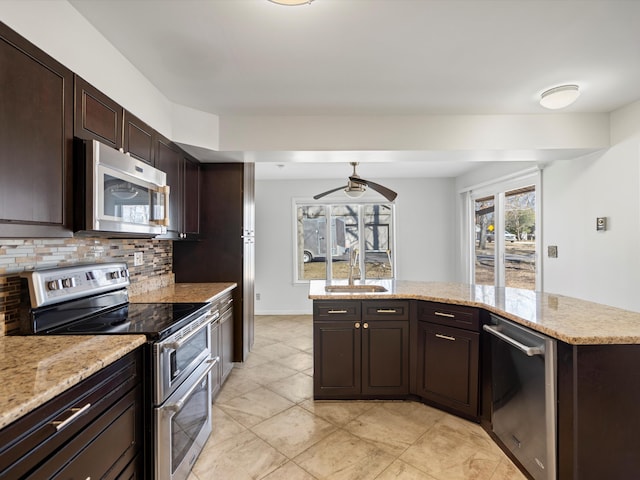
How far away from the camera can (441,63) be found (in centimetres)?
206

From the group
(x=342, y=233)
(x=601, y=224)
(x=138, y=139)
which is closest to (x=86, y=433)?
(x=138, y=139)

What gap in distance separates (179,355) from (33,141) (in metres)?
1.16

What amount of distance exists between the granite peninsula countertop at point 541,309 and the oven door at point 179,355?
889mm

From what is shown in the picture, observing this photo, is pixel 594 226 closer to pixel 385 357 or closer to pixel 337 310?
pixel 385 357

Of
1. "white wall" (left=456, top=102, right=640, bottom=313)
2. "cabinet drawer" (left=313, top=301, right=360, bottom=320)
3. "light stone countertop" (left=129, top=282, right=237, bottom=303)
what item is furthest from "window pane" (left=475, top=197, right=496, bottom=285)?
"light stone countertop" (left=129, top=282, right=237, bottom=303)

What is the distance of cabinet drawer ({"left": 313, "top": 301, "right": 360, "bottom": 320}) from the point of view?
2.60 meters

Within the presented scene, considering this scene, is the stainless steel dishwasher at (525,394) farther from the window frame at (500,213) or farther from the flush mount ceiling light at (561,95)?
the window frame at (500,213)

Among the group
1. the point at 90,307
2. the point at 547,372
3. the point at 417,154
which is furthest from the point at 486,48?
the point at 90,307

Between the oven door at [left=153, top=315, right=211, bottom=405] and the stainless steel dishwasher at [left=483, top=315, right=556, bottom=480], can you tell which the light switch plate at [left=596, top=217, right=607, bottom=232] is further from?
the oven door at [left=153, top=315, right=211, bottom=405]

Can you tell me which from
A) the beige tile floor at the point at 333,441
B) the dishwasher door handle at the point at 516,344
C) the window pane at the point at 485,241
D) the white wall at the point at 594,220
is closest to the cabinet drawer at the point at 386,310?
the dishwasher door handle at the point at 516,344

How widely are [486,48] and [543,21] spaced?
0.29m

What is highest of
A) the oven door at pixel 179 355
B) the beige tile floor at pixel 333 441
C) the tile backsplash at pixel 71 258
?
the tile backsplash at pixel 71 258

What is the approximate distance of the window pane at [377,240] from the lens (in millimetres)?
5863

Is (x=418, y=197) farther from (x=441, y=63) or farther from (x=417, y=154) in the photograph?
(x=441, y=63)
